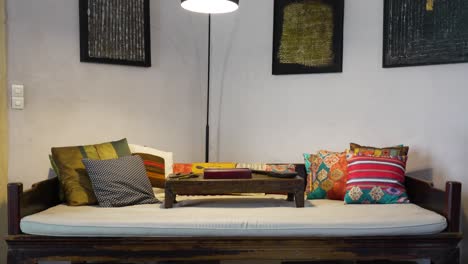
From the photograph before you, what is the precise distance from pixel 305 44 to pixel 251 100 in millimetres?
561

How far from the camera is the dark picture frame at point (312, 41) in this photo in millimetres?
2781

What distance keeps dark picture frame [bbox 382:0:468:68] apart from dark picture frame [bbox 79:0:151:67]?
1.64m

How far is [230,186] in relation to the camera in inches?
84.0

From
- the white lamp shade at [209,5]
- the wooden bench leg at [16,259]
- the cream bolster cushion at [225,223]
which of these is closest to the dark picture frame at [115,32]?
the white lamp shade at [209,5]

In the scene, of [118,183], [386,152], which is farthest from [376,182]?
[118,183]

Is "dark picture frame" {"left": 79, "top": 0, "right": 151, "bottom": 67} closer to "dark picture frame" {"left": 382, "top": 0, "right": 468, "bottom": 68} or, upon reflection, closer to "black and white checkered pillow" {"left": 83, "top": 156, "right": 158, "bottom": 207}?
"black and white checkered pillow" {"left": 83, "top": 156, "right": 158, "bottom": 207}

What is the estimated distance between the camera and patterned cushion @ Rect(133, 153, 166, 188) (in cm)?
247

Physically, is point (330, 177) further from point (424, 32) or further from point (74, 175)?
point (74, 175)

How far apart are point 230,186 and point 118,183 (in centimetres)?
61

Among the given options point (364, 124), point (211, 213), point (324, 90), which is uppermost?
point (324, 90)

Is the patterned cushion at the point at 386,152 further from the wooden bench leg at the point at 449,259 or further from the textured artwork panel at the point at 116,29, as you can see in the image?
the textured artwork panel at the point at 116,29

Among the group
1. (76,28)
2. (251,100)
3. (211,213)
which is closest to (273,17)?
(251,100)

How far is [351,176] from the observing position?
2.38 m

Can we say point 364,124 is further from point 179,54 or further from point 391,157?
point 179,54
